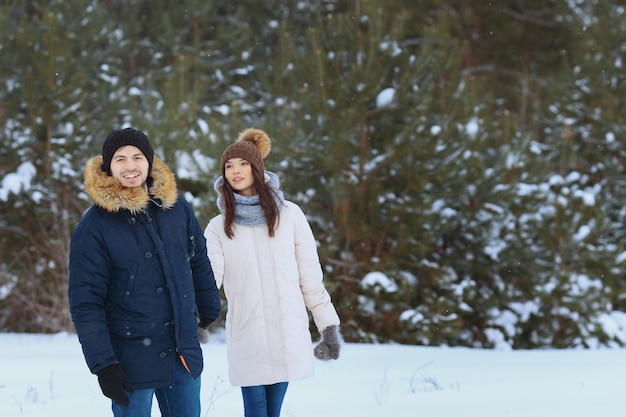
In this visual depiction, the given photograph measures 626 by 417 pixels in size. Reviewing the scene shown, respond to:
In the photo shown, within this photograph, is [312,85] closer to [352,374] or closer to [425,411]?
[352,374]

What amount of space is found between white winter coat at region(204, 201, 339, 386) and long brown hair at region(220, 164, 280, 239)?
0.03 metres

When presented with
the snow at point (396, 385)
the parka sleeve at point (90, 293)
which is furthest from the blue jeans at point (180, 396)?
the snow at point (396, 385)

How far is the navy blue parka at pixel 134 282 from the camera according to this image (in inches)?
101

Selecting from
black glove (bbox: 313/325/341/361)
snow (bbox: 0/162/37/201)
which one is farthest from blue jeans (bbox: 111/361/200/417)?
snow (bbox: 0/162/37/201)

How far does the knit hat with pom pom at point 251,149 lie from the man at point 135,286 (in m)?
0.75

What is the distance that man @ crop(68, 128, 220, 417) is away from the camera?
2.53 metres

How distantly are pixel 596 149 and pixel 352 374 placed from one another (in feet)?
25.6

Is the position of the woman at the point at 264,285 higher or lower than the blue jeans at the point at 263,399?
higher

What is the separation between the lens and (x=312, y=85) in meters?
8.80

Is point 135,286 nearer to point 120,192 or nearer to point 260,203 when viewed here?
point 120,192

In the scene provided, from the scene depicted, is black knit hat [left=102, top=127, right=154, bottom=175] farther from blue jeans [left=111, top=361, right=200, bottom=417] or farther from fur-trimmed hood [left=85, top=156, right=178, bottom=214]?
blue jeans [left=111, top=361, right=200, bottom=417]

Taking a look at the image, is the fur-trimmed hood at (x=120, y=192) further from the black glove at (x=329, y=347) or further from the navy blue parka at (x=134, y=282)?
the black glove at (x=329, y=347)

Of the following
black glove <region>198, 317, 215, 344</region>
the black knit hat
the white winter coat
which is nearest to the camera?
the black knit hat

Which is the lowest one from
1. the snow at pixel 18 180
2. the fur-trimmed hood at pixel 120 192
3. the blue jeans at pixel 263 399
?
the blue jeans at pixel 263 399
